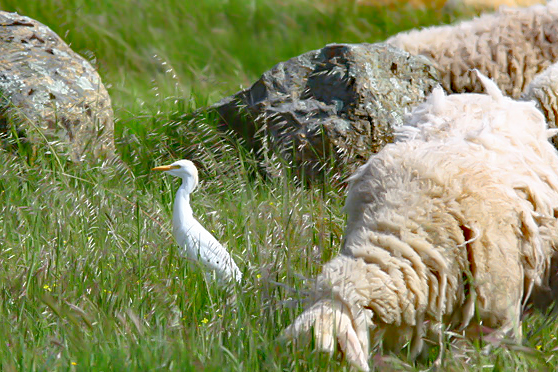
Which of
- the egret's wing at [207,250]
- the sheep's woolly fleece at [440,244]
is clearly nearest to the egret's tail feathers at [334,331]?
the sheep's woolly fleece at [440,244]

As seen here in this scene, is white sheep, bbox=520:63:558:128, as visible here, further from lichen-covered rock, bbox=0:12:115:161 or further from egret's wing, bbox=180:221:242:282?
lichen-covered rock, bbox=0:12:115:161

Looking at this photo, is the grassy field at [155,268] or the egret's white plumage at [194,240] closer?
the grassy field at [155,268]

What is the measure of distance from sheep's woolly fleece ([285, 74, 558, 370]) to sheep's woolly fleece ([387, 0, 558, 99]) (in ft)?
9.16

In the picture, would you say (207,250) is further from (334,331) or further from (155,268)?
(334,331)

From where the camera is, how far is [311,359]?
1971mm

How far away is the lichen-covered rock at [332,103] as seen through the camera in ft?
15.4

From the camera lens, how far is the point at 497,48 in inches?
220

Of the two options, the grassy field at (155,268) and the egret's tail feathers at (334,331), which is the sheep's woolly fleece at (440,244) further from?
the grassy field at (155,268)

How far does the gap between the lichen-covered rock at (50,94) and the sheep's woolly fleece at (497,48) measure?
240 centimetres

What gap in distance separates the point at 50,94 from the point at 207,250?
2.05 metres

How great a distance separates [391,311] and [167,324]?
2.65 ft

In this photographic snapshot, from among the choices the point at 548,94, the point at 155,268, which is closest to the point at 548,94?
the point at 548,94

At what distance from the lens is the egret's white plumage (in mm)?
3072

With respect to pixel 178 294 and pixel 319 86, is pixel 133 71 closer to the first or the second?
pixel 319 86
